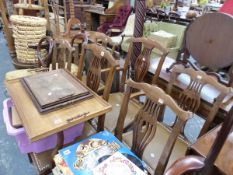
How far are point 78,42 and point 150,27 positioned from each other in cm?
159

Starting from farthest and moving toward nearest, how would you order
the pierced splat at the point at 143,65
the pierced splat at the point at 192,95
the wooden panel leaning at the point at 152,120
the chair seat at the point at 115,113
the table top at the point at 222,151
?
the pierced splat at the point at 143,65, the chair seat at the point at 115,113, the pierced splat at the point at 192,95, the wooden panel leaning at the point at 152,120, the table top at the point at 222,151

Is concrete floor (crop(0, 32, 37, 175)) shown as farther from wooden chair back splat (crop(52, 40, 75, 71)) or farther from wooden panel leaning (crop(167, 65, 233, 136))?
wooden panel leaning (crop(167, 65, 233, 136))

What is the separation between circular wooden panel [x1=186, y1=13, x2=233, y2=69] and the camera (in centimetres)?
138

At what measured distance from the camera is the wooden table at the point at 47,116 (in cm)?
104

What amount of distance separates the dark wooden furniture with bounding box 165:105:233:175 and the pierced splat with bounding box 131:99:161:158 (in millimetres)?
258

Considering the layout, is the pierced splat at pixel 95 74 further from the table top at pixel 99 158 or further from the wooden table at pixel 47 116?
the table top at pixel 99 158

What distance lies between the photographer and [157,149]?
4.36ft

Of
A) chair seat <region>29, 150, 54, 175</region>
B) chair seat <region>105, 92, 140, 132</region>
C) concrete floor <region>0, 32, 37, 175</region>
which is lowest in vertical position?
concrete floor <region>0, 32, 37, 175</region>

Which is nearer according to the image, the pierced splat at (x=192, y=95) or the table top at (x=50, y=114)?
the table top at (x=50, y=114)

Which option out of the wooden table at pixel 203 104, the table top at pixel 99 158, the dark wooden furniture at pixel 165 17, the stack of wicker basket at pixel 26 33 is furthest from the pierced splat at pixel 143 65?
the dark wooden furniture at pixel 165 17

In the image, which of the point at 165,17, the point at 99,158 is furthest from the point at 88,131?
the point at 165,17

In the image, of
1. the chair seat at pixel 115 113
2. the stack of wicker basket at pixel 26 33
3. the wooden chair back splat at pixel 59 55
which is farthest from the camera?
the stack of wicker basket at pixel 26 33

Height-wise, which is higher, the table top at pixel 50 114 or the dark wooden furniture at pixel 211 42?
the dark wooden furniture at pixel 211 42

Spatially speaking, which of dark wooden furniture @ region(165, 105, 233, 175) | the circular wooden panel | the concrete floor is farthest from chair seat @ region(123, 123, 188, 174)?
the concrete floor
